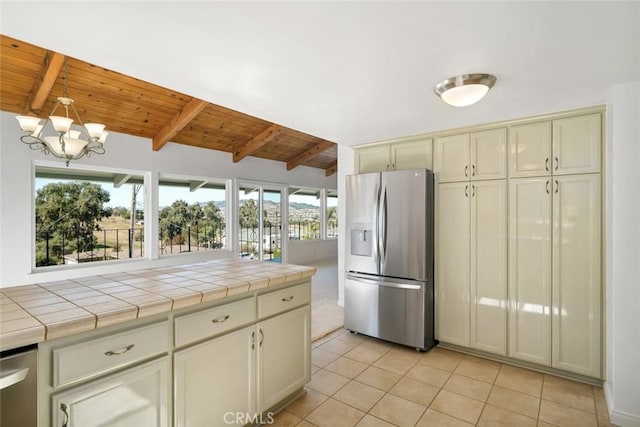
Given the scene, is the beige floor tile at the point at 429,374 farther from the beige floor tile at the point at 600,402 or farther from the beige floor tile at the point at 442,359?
the beige floor tile at the point at 600,402

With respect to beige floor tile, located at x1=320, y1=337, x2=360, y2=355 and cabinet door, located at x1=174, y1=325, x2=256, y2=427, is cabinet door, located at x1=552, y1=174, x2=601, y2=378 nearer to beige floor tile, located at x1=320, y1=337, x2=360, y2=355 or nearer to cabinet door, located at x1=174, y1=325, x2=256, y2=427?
beige floor tile, located at x1=320, y1=337, x2=360, y2=355

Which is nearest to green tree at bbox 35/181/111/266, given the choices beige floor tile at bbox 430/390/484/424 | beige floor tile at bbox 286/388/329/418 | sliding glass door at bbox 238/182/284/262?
sliding glass door at bbox 238/182/284/262

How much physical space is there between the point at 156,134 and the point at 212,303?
3870 mm

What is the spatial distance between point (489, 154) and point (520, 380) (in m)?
1.93

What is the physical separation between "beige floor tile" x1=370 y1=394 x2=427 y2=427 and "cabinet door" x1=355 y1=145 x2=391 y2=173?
2262mm

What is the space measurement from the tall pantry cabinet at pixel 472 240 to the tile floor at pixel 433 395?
0.29m

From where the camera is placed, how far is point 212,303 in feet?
5.35

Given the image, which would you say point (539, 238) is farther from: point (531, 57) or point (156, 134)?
point (156, 134)

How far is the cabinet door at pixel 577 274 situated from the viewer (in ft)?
7.61

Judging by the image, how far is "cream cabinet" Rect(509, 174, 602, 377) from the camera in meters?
2.33

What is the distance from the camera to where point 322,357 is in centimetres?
288

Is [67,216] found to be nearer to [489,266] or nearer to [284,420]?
[284,420]

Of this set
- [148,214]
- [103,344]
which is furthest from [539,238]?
[148,214]

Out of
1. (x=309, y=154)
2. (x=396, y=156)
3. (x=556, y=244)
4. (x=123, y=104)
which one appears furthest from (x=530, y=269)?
(x=309, y=154)
